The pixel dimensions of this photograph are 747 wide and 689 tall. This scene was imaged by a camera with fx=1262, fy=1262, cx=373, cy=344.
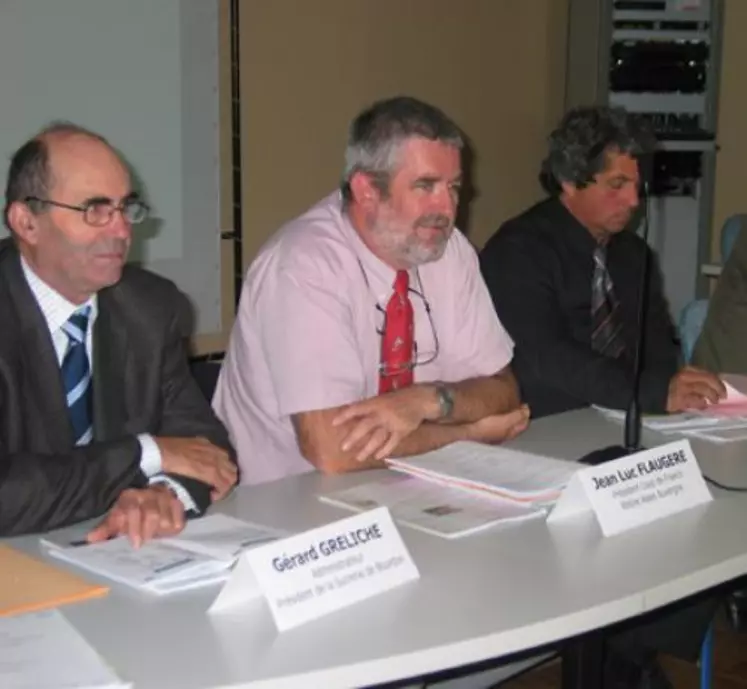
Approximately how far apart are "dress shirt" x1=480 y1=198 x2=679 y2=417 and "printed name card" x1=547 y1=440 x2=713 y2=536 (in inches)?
32.3

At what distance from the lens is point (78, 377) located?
2.13 metres

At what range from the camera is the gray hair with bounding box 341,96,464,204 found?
8.04ft

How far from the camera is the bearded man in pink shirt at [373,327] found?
2305mm

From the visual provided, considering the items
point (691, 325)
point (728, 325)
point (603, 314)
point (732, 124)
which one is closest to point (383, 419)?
point (603, 314)

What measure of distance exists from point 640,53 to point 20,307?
367cm

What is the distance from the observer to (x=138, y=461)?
1.97 meters

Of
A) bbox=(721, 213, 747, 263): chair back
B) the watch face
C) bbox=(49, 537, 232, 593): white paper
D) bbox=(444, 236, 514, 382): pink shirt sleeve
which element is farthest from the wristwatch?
bbox=(721, 213, 747, 263): chair back

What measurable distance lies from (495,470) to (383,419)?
246mm

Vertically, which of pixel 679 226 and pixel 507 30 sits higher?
pixel 507 30

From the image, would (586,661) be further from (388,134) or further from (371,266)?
(388,134)

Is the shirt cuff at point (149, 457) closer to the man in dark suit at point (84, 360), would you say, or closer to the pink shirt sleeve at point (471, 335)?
the man in dark suit at point (84, 360)

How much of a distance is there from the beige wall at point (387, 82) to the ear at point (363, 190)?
81.9 inches

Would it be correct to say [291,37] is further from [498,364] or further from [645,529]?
[645,529]

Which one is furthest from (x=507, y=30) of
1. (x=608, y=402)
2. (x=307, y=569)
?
(x=307, y=569)
